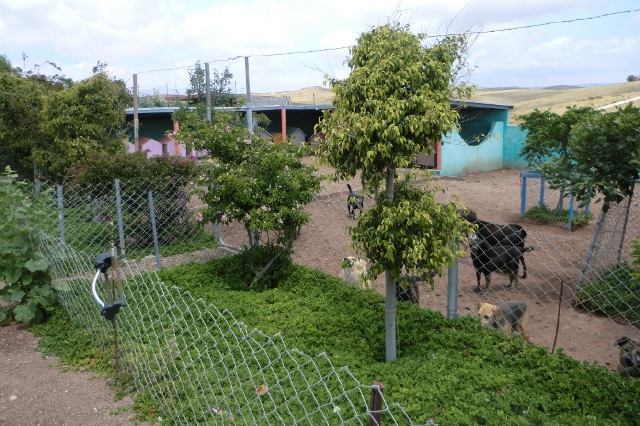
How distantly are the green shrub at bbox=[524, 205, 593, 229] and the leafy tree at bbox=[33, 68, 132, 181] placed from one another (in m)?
9.27

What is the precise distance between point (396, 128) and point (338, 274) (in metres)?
4.16

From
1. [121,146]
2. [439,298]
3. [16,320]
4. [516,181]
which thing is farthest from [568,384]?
[516,181]

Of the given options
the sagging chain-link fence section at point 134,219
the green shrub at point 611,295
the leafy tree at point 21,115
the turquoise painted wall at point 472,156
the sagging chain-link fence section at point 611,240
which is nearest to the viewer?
the green shrub at point 611,295

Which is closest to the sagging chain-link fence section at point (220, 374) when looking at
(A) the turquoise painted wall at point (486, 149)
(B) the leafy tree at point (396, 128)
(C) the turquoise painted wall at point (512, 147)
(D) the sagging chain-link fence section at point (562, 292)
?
(B) the leafy tree at point (396, 128)

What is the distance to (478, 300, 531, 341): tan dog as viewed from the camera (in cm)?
497

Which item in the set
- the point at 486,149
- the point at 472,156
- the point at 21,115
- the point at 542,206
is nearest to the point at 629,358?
the point at 542,206

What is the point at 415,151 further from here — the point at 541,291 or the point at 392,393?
the point at 541,291

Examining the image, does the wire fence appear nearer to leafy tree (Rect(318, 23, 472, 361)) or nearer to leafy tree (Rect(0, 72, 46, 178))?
leafy tree (Rect(318, 23, 472, 361))

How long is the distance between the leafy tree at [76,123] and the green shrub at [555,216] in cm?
927

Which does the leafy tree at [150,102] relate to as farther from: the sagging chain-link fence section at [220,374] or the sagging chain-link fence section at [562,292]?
the sagging chain-link fence section at [220,374]

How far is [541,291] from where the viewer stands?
6.98m

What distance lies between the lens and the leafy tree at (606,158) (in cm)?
596

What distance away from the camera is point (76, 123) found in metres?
10.4

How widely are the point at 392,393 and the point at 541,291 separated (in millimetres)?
4324
